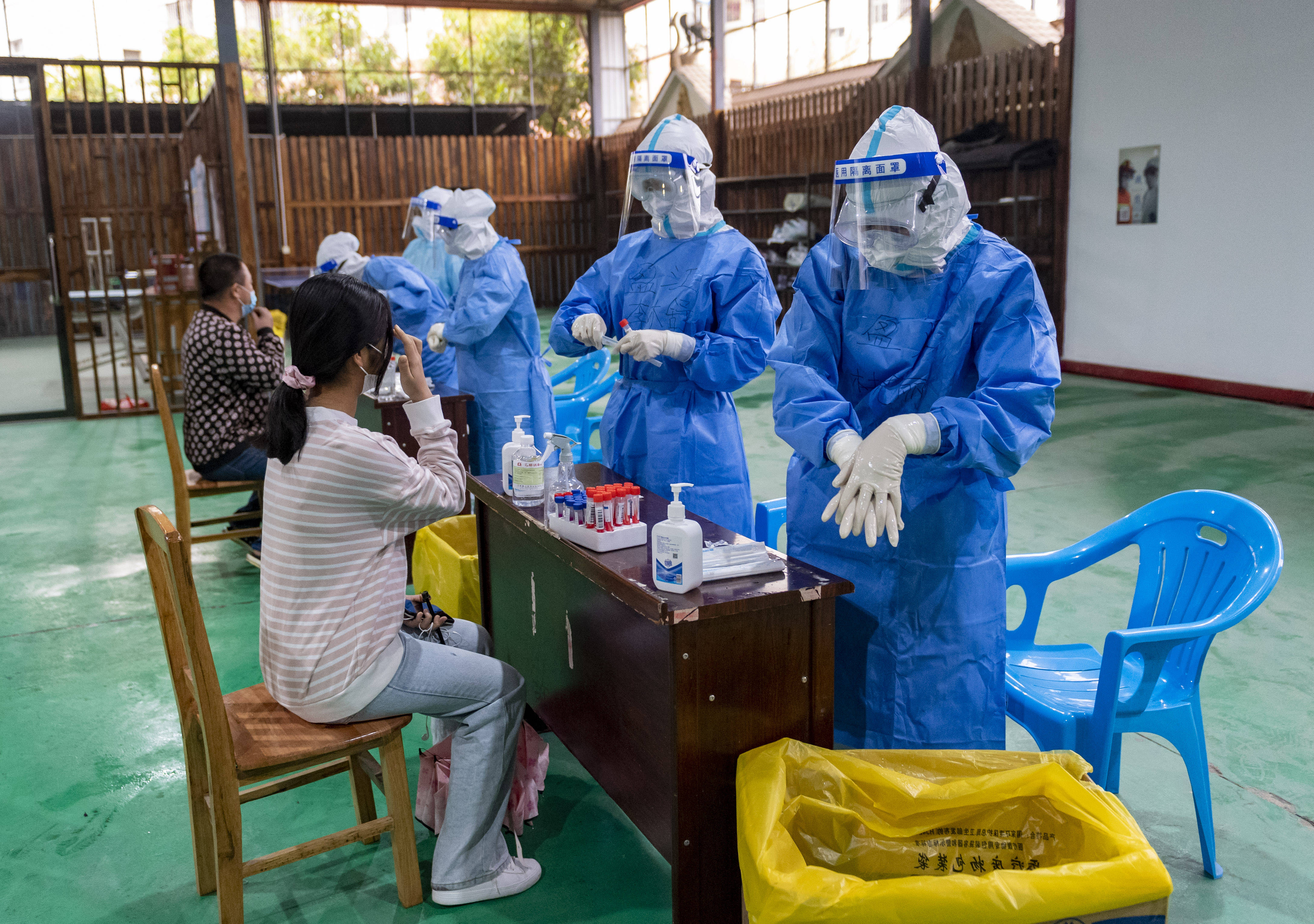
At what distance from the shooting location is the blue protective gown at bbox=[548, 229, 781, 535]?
293cm

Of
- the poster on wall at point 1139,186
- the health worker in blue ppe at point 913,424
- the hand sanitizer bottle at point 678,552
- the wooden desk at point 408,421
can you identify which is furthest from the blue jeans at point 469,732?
the poster on wall at point 1139,186

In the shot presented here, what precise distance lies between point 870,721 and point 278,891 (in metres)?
1.35

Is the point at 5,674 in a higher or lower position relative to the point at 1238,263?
lower

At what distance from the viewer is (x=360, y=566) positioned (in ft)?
6.36

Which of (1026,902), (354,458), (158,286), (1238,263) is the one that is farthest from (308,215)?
(1026,902)

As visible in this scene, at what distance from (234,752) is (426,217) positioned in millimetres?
4467

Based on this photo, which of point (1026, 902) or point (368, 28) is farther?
point (368, 28)

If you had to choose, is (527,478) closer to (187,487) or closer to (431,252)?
(187,487)

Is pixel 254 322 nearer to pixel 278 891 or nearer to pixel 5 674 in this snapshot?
pixel 5 674

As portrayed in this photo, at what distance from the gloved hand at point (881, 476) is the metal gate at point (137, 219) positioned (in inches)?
276

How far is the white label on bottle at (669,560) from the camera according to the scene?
1746 millimetres

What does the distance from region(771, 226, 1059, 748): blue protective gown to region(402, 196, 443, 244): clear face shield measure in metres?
3.40

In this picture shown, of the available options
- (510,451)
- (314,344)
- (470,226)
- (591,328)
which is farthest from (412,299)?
(314,344)

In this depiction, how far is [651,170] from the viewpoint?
9.73 ft
